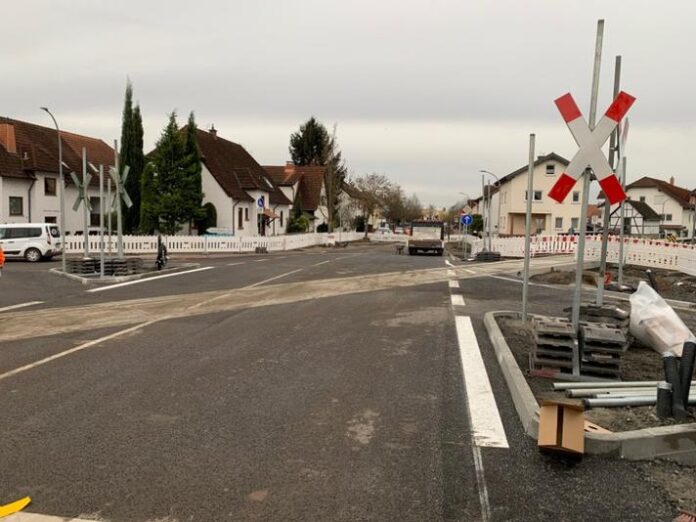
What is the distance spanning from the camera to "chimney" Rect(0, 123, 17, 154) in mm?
38875

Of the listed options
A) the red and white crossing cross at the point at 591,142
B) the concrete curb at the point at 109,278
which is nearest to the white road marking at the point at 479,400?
the red and white crossing cross at the point at 591,142

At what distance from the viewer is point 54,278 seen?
1934 cm

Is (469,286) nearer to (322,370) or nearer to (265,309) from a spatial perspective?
(265,309)

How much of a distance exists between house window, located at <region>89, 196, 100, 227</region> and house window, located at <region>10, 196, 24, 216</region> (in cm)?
→ 702

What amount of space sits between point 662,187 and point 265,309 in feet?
296

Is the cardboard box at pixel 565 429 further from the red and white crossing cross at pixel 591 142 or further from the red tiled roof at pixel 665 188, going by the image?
the red tiled roof at pixel 665 188

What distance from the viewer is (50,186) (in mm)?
39938

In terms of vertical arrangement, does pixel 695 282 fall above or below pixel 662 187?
below

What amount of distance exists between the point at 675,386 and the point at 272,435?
134 inches

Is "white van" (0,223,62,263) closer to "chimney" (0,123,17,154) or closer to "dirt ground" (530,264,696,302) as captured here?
"chimney" (0,123,17,154)

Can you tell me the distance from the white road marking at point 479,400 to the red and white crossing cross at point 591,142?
7.48 feet

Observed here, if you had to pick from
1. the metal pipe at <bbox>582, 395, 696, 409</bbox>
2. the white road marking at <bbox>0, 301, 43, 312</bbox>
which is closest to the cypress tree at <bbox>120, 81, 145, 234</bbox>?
the white road marking at <bbox>0, 301, 43, 312</bbox>


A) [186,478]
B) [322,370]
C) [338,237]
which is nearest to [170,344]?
[322,370]

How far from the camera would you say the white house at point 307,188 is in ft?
207
